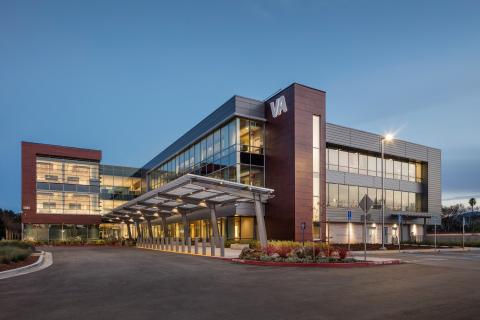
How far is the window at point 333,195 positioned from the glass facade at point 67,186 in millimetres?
43983

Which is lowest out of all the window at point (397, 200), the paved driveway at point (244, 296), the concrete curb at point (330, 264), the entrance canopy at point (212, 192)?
the concrete curb at point (330, 264)

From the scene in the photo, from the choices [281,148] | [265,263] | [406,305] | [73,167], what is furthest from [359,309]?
[73,167]

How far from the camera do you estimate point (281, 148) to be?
3559 centimetres

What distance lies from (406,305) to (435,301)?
1.04 metres

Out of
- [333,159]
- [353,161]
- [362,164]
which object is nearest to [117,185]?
[333,159]

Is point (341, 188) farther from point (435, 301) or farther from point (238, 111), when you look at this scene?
point (435, 301)

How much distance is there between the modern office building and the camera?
34.7 meters

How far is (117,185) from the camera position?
238 feet

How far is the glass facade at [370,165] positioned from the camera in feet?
132

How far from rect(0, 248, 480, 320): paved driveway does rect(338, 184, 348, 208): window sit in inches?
961

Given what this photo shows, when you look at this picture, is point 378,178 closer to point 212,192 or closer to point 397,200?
point 397,200

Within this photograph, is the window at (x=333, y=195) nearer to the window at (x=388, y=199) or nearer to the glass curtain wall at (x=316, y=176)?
the glass curtain wall at (x=316, y=176)

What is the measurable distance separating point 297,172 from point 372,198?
14064mm

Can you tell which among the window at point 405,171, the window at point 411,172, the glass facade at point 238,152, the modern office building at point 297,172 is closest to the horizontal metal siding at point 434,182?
the modern office building at point 297,172
